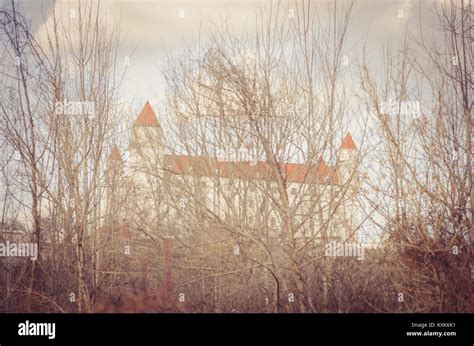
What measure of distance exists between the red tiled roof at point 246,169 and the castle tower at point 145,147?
12cm

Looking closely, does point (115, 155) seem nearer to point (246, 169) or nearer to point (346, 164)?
point (246, 169)

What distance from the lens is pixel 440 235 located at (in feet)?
13.5

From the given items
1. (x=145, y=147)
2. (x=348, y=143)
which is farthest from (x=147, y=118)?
(x=348, y=143)

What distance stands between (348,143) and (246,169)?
37.9 inches

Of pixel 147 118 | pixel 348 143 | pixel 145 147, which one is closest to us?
pixel 348 143

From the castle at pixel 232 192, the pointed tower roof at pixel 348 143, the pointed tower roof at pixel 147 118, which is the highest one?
the pointed tower roof at pixel 147 118

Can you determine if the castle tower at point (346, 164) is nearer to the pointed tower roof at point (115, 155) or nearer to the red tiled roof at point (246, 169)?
the red tiled roof at point (246, 169)

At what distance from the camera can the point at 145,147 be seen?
4402 mm

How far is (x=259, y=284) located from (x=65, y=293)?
1.73 m

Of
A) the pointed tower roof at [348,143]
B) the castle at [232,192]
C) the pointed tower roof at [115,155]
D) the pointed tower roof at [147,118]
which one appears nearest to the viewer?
the castle at [232,192]

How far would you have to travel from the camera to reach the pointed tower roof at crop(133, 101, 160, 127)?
14.9 feet

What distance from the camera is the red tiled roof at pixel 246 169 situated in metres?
4.16

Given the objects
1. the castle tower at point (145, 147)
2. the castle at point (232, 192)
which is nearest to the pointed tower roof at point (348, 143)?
the castle at point (232, 192)

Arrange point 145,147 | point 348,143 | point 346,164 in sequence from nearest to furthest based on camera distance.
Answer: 1. point 346,164
2. point 348,143
3. point 145,147
